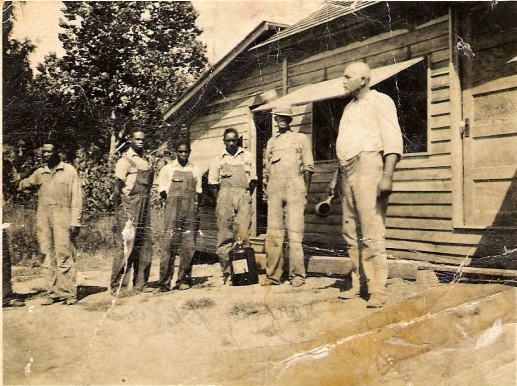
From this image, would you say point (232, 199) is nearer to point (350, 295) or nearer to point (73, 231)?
point (73, 231)

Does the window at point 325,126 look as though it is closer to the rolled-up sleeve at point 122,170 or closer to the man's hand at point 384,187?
the rolled-up sleeve at point 122,170

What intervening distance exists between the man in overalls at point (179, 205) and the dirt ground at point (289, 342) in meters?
0.99

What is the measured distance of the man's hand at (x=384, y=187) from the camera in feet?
11.4

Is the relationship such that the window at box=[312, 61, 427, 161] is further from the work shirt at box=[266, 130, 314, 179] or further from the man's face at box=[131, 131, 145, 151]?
the man's face at box=[131, 131, 145, 151]

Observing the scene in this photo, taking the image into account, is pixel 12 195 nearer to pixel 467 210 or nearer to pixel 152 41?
pixel 152 41

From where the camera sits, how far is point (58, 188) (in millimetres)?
4770

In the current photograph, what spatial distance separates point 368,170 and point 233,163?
213 centimetres

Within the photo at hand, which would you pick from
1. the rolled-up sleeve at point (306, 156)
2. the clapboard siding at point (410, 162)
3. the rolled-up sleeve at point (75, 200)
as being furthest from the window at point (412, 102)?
the rolled-up sleeve at point (75, 200)

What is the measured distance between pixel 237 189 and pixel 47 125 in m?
2.10

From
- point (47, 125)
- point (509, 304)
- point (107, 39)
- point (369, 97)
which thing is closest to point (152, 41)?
point (107, 39)

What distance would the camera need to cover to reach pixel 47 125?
16.1 ft

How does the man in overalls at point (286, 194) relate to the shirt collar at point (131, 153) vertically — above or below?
below

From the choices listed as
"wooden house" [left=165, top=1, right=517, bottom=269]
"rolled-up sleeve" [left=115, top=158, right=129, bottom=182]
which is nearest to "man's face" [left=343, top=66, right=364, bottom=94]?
"wooden house" [left=165, top=1, right=517, bottom=269]

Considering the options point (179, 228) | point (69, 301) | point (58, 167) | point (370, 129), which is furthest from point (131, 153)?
point (370, 129)
